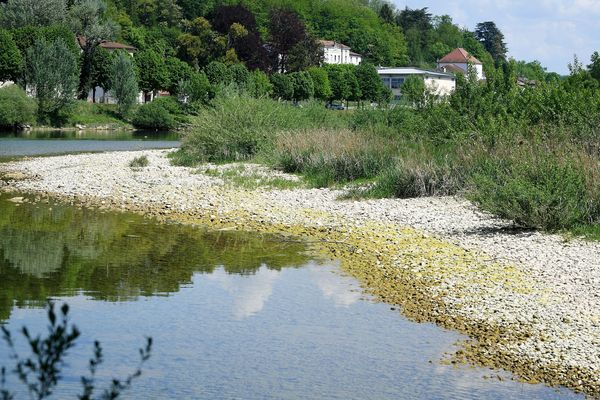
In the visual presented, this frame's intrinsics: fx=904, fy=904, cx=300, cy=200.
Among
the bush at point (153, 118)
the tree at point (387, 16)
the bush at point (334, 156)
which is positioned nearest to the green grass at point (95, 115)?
the bush at point (153, 118)

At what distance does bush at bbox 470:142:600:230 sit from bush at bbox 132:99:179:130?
69.6 metres

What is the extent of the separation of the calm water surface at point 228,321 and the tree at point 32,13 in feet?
272

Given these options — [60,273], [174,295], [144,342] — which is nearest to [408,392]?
[144,342]

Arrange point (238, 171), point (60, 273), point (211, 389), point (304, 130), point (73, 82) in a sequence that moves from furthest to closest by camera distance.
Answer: point (73, 82)
point (304, 130)
point (238, 171)
point (60, 273)
point (211, 389)

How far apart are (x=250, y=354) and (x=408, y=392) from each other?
242cm

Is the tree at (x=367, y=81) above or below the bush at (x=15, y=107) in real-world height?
above

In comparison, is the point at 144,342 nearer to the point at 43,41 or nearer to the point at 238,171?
the point at 238,171

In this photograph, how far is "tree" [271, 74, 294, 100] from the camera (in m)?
110

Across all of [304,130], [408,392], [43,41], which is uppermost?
[43,41]

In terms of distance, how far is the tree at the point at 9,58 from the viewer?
82.8 metres

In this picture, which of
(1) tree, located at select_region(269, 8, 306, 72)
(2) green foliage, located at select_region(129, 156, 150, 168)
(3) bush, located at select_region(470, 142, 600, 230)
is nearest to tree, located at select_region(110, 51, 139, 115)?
(1) tree, located at select_region(269, 8, 306, 72)

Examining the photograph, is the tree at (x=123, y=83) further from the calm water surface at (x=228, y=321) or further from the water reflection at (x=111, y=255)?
the calm water surface at (x=228, y=321)

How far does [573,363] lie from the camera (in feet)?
38.0

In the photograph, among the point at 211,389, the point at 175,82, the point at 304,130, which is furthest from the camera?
the point at 175,82
